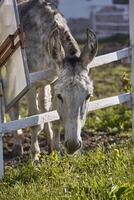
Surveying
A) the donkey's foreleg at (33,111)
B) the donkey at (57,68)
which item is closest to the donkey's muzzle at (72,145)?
the donkey at (57,68)

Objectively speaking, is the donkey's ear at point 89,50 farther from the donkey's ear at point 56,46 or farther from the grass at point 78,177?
the grass at point 78,177

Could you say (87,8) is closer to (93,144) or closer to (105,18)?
(105,18)

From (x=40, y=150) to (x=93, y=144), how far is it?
657 millimetres

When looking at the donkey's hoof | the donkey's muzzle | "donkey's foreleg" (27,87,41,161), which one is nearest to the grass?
the donkey's muzzle

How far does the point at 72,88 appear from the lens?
6.34m

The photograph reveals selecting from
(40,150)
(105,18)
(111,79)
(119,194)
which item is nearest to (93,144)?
(40,150)

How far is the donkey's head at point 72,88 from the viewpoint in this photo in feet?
20.7

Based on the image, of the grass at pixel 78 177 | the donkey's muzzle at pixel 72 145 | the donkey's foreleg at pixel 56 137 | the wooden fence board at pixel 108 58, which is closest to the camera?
the grass at pixel 78 177

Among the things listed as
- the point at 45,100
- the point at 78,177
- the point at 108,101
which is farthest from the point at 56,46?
the point at 45,100

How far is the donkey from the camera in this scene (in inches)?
250

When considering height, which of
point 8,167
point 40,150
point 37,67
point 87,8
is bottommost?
point 87,8

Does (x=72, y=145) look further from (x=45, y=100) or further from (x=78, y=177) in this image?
(x=45, y=100)

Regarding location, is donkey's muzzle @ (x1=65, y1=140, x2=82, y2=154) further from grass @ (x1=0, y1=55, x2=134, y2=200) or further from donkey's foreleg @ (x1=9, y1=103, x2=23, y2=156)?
donkey's foreleg @ (x1=9, y1=103, x2=23, y2=156)

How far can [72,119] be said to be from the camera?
20.9 feet
